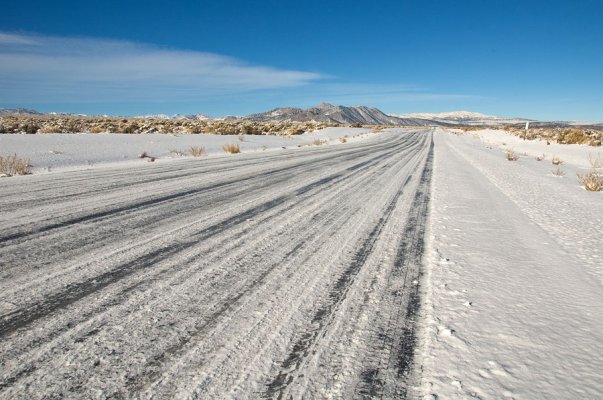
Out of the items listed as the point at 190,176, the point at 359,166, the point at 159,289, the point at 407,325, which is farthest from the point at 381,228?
the point at 359,166

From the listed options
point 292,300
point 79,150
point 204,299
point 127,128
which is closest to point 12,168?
point 79,150

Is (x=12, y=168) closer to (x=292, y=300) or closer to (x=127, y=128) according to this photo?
(x=292, y=300)

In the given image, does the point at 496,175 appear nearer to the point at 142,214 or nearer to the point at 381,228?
the point at 381,228

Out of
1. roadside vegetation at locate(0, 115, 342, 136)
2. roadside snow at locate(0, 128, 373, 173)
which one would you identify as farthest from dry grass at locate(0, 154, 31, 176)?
roadside vegetation at locate(0, 115, 342, 136)

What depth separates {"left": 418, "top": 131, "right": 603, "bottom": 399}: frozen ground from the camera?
173 cm

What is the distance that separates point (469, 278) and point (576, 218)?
3.50m

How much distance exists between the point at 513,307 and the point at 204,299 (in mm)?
2055

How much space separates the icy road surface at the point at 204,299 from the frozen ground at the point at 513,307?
0.21m

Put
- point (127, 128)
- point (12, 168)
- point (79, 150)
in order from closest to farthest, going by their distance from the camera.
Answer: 1. point (12, 168)
2. point (79, 150)
3. point (127, 128)

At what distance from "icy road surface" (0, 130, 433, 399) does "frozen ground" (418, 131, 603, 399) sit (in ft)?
0.69

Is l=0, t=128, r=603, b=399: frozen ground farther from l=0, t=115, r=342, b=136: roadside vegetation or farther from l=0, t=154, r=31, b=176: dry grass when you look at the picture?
l=0, t=115, r=342, b=136: roadside vegetation

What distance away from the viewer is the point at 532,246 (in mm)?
3896

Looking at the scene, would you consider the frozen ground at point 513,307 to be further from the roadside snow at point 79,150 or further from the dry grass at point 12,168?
the roadside snow at point 79,150

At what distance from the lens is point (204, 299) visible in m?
2.47
